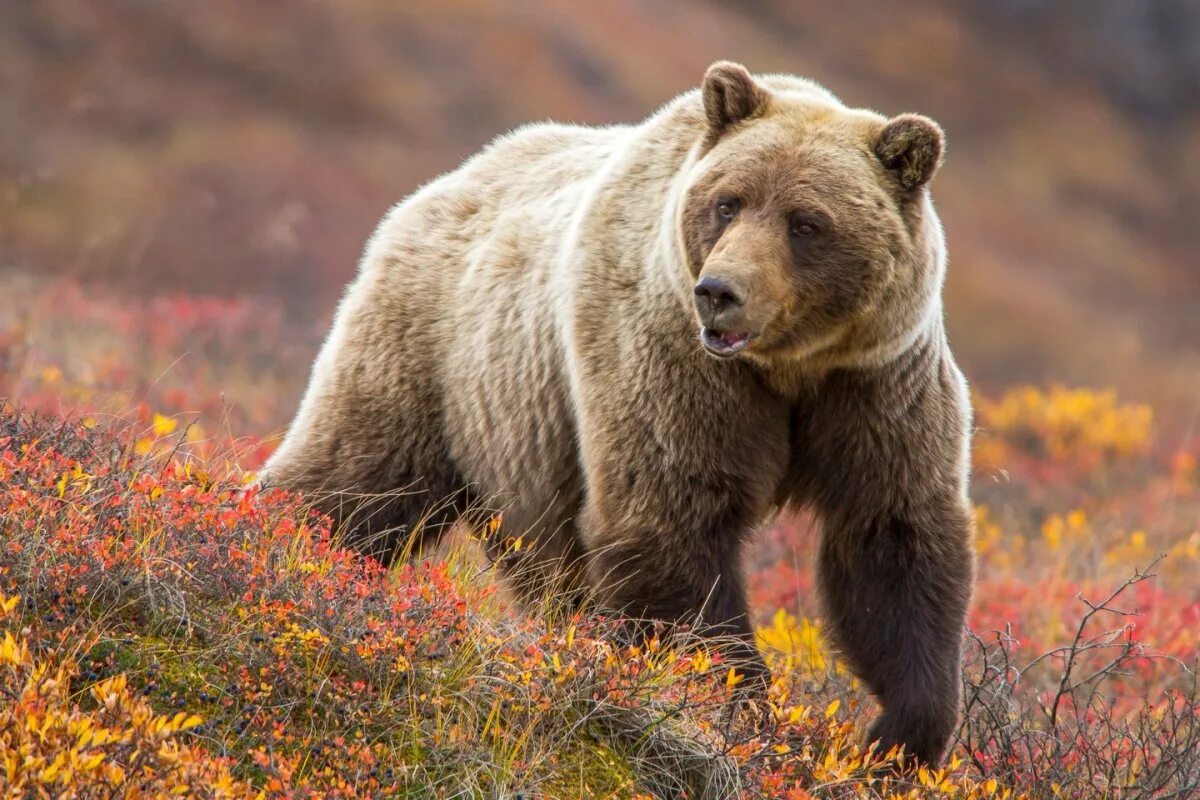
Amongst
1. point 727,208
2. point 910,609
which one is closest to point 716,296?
point 727,208

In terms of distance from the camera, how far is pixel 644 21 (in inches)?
779

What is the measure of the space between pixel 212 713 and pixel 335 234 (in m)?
13.4

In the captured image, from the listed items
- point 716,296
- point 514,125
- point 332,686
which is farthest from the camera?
point 514,125

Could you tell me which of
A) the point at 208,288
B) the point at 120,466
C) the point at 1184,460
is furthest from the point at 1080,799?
the point at 208,288

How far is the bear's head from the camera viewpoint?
4.53m

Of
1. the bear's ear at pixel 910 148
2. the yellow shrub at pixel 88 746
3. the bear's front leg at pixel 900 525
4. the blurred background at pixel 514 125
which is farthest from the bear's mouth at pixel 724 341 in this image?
the blurred background at pixel 514 125

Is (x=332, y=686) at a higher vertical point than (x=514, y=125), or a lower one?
higher

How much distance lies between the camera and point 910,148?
475 cm

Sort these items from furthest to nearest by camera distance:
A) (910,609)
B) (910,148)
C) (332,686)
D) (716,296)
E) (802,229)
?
(910,609), (910,148), (802,229), (716,296), (332,686)

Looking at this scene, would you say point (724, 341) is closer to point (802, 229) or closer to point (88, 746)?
point (802, 229)

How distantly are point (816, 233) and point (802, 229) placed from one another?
5cm

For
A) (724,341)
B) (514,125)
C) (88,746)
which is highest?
(724,341)

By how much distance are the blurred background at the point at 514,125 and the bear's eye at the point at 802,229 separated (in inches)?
362

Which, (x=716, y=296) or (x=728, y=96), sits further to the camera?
(x=728, y=96)
